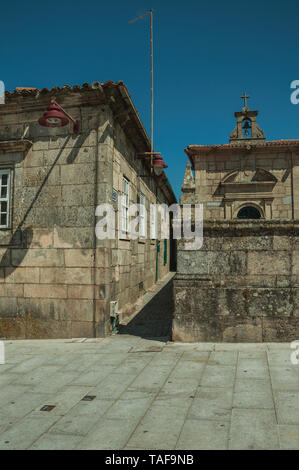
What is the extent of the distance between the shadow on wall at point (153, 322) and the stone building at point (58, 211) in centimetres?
83

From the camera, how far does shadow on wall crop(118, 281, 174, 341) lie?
7.58m

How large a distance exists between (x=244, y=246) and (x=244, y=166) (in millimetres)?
8989

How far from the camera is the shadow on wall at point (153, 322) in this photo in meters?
7.58

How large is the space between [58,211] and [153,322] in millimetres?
3430

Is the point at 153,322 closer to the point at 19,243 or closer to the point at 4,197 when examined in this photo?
the point at 19,243

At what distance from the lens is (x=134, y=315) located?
9586mm

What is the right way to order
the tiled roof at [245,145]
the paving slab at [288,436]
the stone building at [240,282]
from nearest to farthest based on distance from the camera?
the paving slab at [288,436], the stone building at [240,282], the tiled roof at [245,145]

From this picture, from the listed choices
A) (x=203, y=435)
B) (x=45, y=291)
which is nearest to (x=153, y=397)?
(x=203, y=435)

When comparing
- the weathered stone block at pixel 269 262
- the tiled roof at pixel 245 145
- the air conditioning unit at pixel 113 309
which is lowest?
the air conditioning unit at pixel 113 309

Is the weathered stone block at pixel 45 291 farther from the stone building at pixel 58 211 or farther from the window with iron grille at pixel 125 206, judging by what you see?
the window with iron grille at pixel 125 206

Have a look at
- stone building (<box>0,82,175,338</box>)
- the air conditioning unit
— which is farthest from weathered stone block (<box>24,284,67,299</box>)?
the air conditioning unit

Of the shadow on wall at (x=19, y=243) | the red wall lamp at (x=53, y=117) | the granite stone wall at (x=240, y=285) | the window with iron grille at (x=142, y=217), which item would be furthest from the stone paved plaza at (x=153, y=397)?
the window with iron grille at (x=142, y=217)

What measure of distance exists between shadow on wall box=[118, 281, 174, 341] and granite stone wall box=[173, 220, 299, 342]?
905 mm
